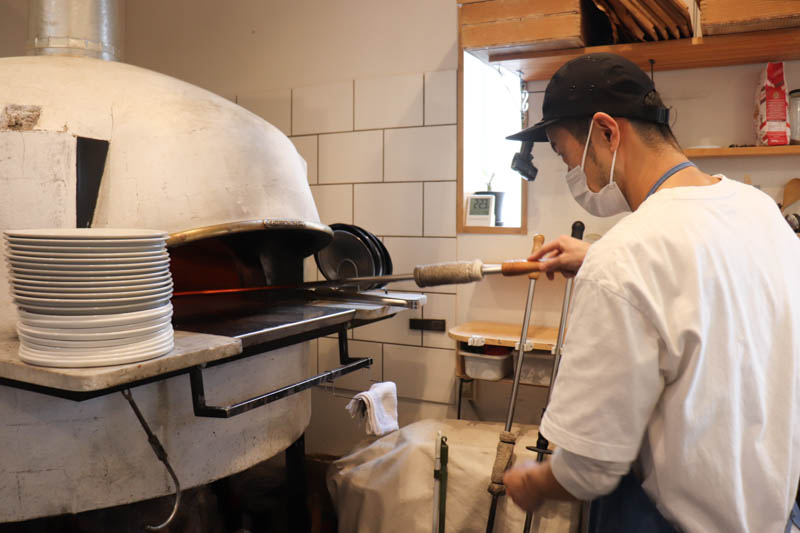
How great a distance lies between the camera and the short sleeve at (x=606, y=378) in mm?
867

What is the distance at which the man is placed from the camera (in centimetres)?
87

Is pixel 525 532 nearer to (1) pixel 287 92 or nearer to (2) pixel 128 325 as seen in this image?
(2) pixel 128 325

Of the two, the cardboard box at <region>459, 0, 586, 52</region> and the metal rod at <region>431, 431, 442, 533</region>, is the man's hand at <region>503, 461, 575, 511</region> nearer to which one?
the metal rod at <region>431, 431, 442, 533</region>

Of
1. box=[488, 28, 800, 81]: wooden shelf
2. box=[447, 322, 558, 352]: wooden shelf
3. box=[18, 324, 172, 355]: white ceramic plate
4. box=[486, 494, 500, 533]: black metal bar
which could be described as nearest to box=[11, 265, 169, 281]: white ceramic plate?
box=[18, 324, 172, 355]: white ceramic plate

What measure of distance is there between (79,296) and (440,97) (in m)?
1.78

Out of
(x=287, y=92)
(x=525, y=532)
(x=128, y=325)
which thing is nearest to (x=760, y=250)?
(x=128, y=325)

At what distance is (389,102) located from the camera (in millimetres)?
2609

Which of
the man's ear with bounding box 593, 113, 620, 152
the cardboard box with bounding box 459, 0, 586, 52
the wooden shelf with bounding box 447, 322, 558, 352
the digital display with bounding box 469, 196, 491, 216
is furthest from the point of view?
the digital display with bounding box 469, 196, 491, 216

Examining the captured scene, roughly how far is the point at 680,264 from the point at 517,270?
552 mm

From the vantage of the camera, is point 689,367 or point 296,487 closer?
point 689,367

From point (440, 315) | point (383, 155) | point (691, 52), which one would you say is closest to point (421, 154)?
point (383, 155)

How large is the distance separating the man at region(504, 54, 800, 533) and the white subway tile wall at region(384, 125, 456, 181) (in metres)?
1.58

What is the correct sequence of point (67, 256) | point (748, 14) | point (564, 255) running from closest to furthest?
point (67, 256) → point (564, 255) → point (748, 14)

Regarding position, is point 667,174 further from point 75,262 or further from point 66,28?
point 66,28
